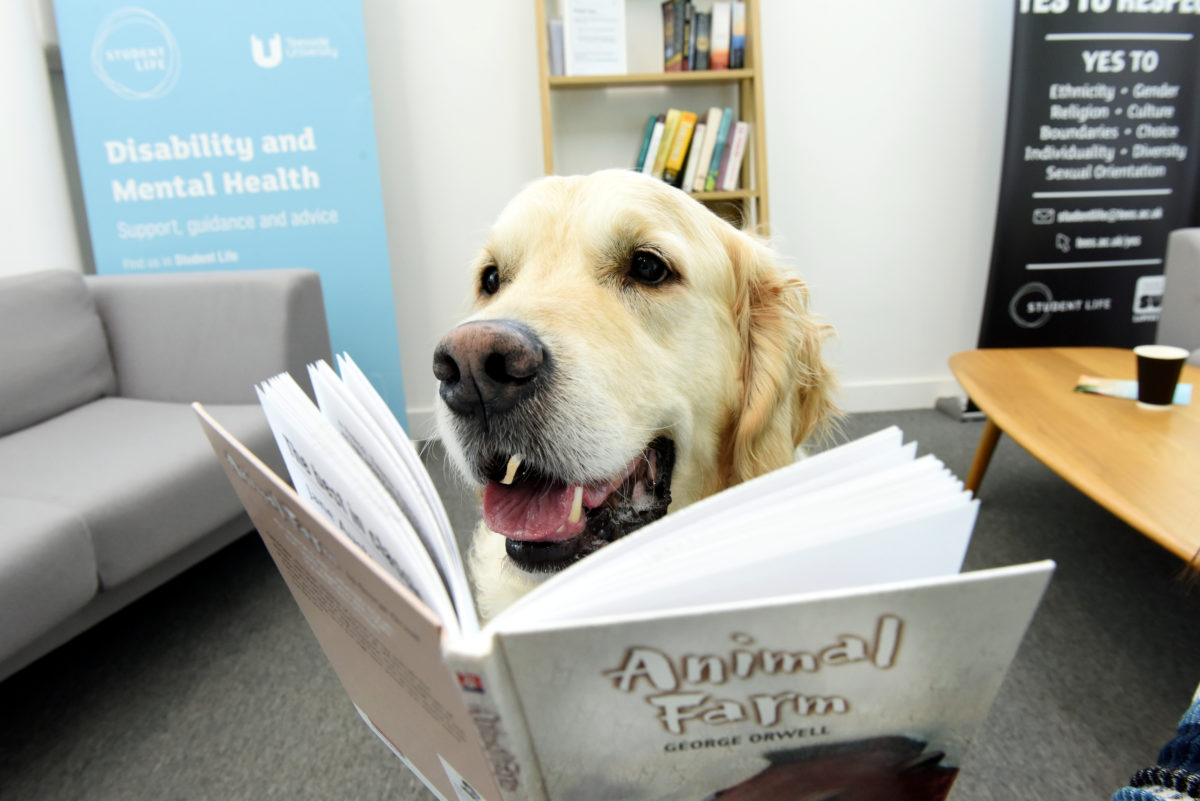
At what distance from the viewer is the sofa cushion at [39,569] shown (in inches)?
51.3

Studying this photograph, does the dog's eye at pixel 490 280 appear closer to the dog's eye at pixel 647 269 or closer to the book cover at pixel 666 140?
the dog's eye at pixel 647 269

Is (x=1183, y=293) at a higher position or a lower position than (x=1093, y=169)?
lower

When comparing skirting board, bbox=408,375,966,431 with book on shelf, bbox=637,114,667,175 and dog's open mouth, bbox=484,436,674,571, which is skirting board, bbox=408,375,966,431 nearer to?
book on shelf, bbox=637,114,667,175

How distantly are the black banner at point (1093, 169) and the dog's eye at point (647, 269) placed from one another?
2.91 metres

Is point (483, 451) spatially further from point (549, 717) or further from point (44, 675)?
point (44, 675)

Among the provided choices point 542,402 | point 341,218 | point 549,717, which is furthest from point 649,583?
point 341,218

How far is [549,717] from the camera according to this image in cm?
38

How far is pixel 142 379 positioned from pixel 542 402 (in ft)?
7.14

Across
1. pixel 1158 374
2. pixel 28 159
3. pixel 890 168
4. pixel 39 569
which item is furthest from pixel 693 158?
pixel 28 159

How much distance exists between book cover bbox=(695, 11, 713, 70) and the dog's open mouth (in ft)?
8.44

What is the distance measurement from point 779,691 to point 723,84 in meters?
3.35

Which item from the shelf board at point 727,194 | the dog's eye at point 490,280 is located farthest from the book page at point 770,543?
the shelf board at point 727,194

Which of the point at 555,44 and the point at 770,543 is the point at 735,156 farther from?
the point at 770,543

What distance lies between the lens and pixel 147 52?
2.75 meters
